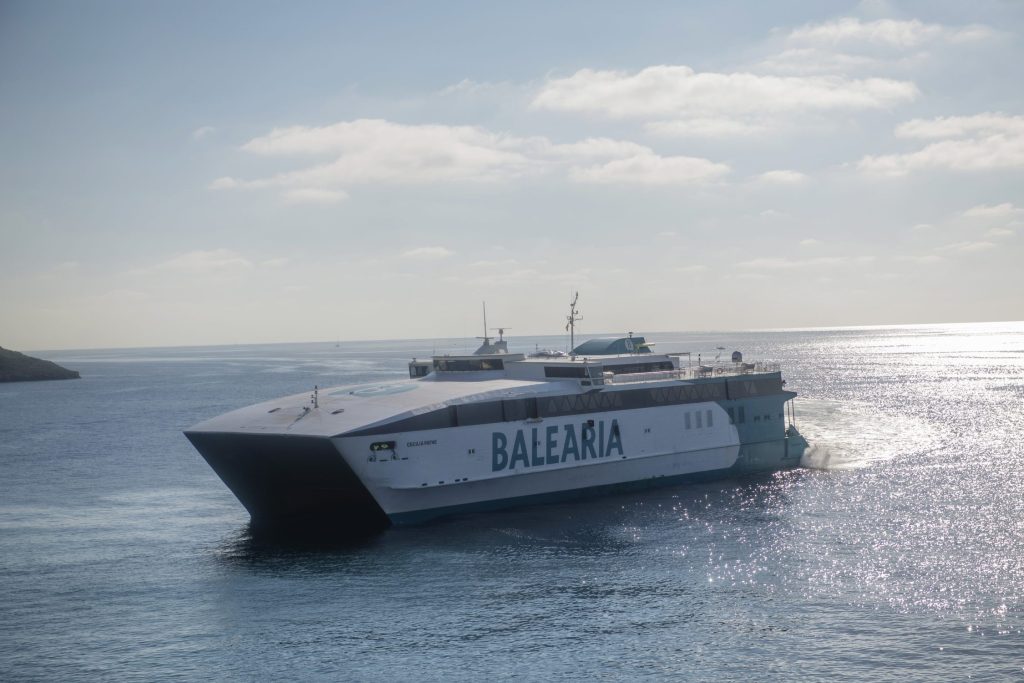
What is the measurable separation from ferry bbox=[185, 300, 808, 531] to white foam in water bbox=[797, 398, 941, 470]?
571cm

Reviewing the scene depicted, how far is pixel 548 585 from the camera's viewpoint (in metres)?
29.1

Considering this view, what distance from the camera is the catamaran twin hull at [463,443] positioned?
36.1 m

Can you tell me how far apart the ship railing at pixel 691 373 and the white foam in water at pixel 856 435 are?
257 inches

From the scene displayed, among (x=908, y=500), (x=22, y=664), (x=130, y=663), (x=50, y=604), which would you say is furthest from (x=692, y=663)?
(x=908, y=500)

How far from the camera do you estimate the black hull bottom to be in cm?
3569

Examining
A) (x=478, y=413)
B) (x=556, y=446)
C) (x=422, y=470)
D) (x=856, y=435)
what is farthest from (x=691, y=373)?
(x=856, y=435)

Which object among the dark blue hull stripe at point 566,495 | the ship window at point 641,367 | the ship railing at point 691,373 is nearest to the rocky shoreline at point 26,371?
the ship window at point 641,367

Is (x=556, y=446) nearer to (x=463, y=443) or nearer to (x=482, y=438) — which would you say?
(x=482, y=438)

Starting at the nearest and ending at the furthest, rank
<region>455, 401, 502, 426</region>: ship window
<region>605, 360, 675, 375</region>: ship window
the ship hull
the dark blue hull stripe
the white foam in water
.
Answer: the ship hull → the dark blue hull stripe → <region>455, 401, 502, 426</region>: ship window → <region>605, 360, 675, 375</region>: ship window → the white foam in water

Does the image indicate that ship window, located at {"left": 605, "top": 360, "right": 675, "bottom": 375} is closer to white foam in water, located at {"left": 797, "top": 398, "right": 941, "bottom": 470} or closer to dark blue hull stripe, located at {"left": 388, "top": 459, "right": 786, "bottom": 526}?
dark blue hull stripe, located at {"left": 388, "top": 459, "right": 786, "bottom": 526}

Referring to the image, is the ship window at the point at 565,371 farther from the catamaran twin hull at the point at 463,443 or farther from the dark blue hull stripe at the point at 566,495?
the dark blue hull stripe at the point at 566,495

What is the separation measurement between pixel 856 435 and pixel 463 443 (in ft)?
125

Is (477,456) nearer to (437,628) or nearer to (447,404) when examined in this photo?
(447,404)

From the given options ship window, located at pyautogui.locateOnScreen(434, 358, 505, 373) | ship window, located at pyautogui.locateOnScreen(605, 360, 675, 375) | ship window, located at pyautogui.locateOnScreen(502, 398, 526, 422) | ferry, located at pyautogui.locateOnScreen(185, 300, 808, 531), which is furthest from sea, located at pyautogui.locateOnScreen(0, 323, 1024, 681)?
ship window, located at pyautogui.locateOnScreen(434, 358, 505, 373)
